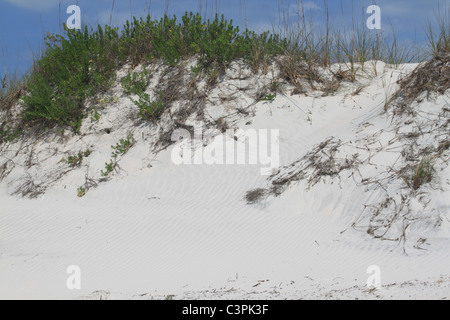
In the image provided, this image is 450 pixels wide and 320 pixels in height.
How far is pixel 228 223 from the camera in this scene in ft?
22.6

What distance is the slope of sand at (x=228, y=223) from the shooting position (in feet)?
16.3

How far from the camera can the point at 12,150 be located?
34.2ft

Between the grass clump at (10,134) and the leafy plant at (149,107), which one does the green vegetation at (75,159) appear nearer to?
the leafy plant at (149,107)

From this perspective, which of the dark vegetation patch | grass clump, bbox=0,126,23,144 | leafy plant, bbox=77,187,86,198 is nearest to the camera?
the dark vegetation patch

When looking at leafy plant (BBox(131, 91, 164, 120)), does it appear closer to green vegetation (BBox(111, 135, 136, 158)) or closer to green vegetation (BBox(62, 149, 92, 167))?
green vegetation (BBox(111, 135, 136, 158))

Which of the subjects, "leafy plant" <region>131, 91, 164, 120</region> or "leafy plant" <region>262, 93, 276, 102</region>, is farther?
"leafy plant" <region>131, 91, 164, 120</region>

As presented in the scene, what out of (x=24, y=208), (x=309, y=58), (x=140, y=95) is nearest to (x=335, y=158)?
(x=309, y=58)

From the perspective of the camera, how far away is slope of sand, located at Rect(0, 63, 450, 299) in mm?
4957

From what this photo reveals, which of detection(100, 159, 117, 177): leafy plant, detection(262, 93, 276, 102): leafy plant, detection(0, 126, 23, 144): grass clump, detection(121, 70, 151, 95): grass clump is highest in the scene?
detection(121, 70, 151, 95): grass clump

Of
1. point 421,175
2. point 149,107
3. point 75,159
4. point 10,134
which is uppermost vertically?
point 149,107

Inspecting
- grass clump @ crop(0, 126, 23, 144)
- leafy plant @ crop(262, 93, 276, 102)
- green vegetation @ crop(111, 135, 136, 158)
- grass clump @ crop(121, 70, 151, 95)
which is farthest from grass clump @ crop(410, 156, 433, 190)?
grass clump @ crop(0, 126, 23, 144)

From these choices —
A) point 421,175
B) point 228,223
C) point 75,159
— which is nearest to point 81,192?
point 75,159

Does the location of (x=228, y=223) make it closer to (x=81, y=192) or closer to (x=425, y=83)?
(x=81, y=192)

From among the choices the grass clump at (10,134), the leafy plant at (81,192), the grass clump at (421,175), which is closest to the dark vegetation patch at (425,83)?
the grass clump at (421,175)
